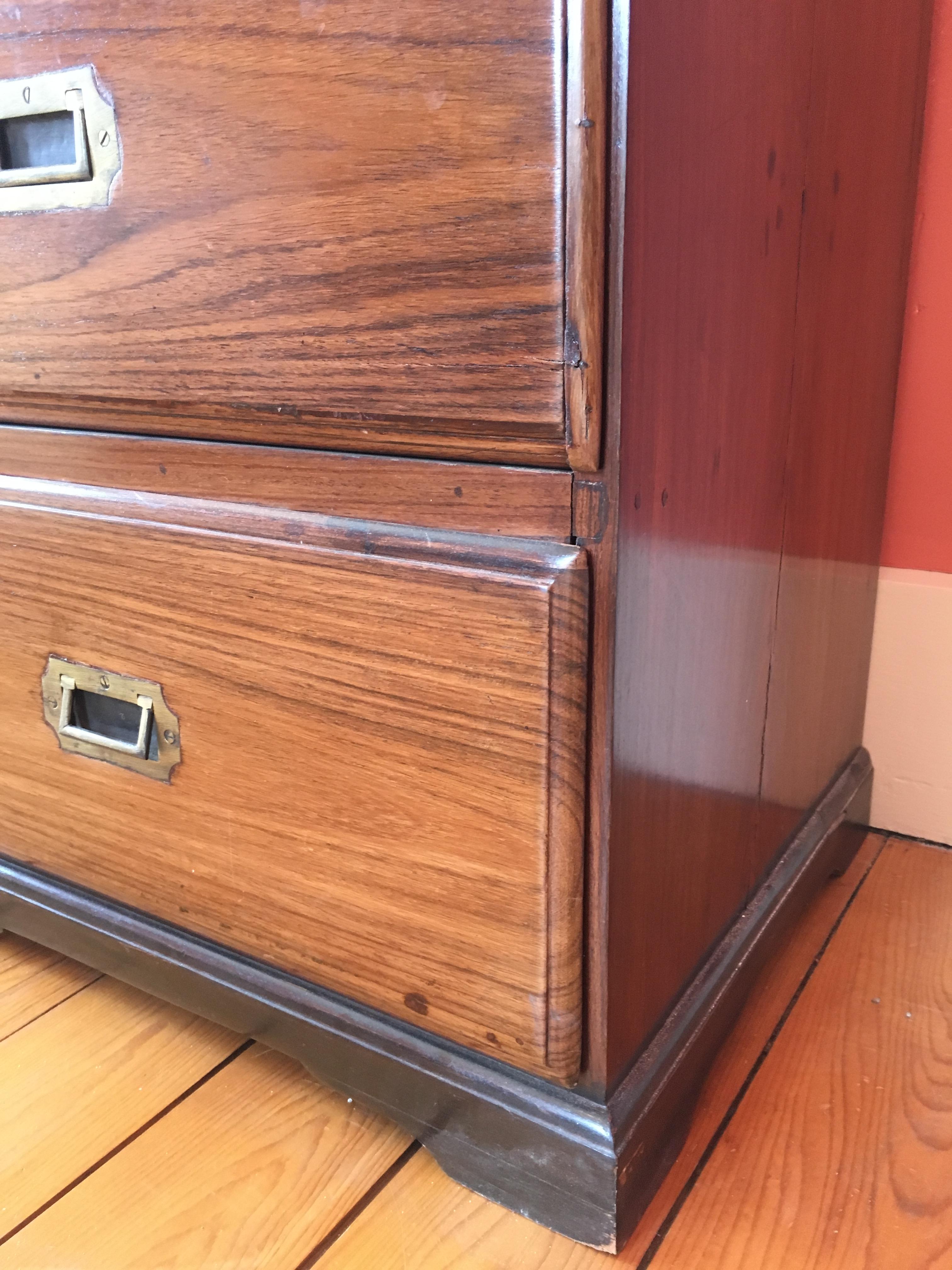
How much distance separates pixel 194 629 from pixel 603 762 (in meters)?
0.23

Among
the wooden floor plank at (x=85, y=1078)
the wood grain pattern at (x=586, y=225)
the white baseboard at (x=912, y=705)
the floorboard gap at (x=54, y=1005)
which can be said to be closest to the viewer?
the wood grain pattern at (x=586, y=225)

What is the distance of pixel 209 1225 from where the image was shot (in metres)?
0.53

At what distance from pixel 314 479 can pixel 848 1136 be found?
0.47m

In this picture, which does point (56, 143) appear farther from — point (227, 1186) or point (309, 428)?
point (227, 1186)

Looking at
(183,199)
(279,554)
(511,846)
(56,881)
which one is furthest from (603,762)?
(56,881)

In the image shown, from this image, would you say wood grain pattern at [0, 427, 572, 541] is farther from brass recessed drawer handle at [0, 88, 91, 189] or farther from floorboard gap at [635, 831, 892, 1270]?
floorboard gap at [635, 831, 892, 1270]

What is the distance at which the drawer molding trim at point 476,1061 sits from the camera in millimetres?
500

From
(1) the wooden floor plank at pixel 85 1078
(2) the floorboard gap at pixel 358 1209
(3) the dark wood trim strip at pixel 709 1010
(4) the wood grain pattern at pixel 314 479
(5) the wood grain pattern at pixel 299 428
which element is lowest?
(1) the wooden floor plank at pixel 85 1078

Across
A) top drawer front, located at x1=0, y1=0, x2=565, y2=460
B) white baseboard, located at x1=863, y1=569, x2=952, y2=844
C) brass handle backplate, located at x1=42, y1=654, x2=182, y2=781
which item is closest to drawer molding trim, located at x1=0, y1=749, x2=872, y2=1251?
brass handle backplate, located at x1=42, y1=654, x2=182, y2=781

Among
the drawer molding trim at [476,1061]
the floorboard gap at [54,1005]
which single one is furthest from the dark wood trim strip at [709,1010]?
the floorboard gap at [54,1005]

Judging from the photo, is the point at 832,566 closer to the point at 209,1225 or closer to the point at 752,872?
the point at 752,872

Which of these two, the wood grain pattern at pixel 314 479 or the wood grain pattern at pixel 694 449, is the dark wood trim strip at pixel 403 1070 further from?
the wood grain pattern at pixel 314 479

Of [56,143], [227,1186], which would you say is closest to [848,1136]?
[227,1186]

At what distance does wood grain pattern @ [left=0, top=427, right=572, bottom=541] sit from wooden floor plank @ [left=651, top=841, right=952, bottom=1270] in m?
0.37
